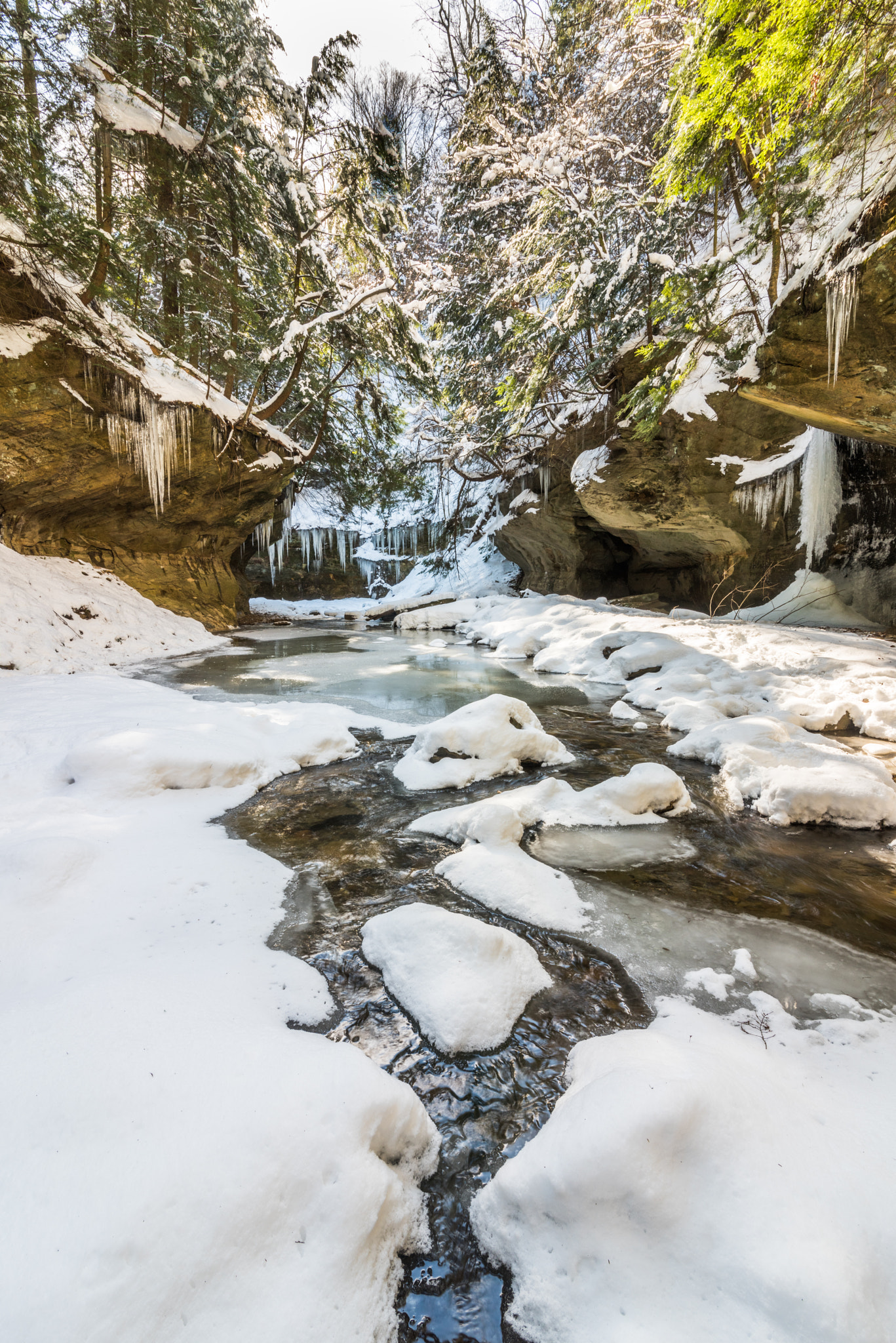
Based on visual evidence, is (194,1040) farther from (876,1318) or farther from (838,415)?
(838,415)

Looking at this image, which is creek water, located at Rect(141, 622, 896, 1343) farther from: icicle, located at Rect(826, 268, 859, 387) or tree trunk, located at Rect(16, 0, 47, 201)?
tree trunk, located at Rect(16, 0, 47, 201)

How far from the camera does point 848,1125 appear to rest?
3.62 feet

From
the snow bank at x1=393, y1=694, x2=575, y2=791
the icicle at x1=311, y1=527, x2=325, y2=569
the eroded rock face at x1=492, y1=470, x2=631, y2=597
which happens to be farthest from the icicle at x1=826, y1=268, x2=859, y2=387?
the icicle at x1=311, y1=527, x2=325, y2=569

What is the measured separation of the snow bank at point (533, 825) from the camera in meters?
1.99

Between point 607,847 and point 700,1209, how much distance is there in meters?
1.57

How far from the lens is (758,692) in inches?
190

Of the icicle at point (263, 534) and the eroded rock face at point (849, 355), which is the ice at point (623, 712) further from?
the icicle at point (263, 534)

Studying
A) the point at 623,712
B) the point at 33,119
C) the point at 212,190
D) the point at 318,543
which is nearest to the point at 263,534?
the point at 318,543

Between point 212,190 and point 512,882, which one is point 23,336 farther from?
point 512,882

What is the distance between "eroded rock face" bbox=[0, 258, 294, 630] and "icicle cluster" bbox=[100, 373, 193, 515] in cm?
5

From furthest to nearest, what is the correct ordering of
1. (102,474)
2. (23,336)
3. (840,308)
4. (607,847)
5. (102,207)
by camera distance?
(102,474), (102,207), (23,336), (840,308), (607,847)

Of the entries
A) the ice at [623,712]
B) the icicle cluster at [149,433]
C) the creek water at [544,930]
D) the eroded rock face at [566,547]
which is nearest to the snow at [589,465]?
the eroded rock face at [566,547]

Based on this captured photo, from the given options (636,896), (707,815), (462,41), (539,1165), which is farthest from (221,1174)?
(462,41)

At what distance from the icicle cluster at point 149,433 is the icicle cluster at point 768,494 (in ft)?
31.1
